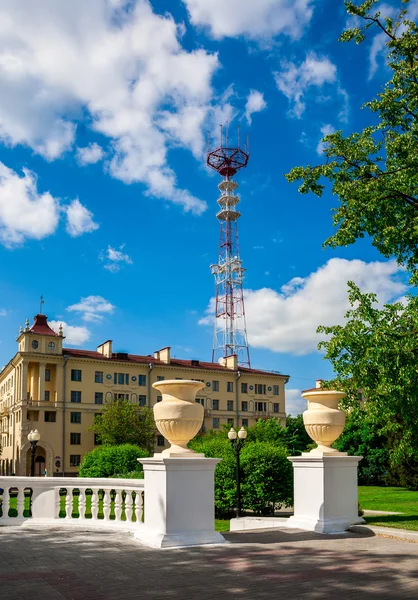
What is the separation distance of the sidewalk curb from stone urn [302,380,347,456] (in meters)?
1.53

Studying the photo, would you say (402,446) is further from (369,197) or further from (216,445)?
(216,445)

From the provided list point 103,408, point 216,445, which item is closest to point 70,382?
point 103,408

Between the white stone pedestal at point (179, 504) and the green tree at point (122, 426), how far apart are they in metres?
55.4

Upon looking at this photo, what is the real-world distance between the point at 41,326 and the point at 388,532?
64.9 meters

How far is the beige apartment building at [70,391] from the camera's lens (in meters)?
67.7

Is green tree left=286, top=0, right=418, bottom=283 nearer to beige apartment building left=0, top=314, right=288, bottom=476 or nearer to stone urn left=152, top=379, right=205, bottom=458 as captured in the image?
stone urn left=152, top=379, right=205, bottom=458

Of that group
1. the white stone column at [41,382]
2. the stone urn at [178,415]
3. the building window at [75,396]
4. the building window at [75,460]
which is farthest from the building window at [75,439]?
the stone urn at [178,415]

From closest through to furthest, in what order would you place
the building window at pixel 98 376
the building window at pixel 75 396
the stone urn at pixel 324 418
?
the stone urn at pixel 324 418, the building window at pixel 75 396, the building window at pixel 98 376

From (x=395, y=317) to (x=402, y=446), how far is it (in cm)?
360

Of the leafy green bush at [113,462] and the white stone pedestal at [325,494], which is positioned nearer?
the white stone pedestal at [325,494]

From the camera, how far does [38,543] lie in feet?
34.1

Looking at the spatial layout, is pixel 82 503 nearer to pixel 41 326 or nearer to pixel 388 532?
pixel 388 532

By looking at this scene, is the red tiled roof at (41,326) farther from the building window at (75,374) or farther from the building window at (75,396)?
the building window at (75,396)

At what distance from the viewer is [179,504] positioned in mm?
10359
